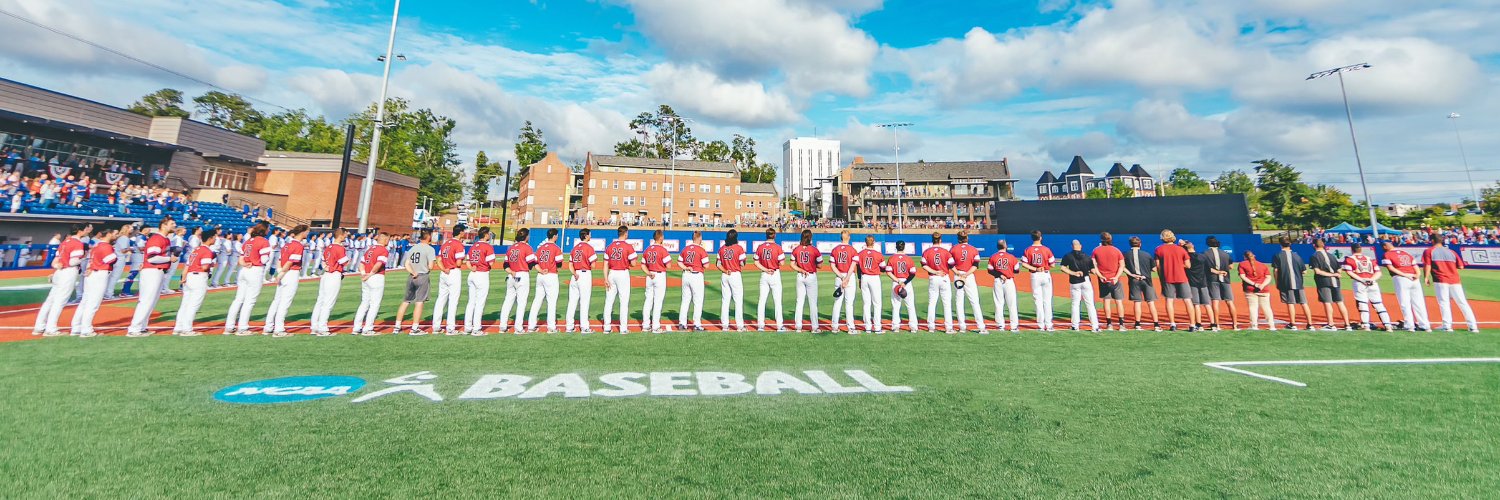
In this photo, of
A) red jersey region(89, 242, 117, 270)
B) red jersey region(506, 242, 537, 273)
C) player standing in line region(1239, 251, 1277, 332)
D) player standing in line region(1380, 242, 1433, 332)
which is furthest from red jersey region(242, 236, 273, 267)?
player standing in line region(1380, 242, 1433, 332)

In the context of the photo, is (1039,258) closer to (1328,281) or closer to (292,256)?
(1328,281)

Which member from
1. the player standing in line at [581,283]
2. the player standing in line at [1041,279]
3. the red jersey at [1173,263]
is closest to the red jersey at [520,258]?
the player standing in line at [581,283]

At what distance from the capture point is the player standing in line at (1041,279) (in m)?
9.87

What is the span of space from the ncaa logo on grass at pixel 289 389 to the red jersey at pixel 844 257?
23.3ft

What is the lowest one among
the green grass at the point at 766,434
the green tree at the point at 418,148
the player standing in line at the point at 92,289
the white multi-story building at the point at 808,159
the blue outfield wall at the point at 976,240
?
the green grass at the point at 766,434

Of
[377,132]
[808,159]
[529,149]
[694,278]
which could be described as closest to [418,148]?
[529,149]

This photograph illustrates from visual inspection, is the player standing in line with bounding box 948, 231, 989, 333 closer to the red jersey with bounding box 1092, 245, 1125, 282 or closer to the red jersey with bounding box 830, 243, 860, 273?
the red jersey with bounding box 830, 243, 860, 273

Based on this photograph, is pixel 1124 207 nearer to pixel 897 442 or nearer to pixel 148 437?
pixel 897 442

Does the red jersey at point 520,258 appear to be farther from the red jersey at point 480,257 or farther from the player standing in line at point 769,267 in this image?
the player standing in line at point 769,267

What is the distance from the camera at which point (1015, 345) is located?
27.1ft

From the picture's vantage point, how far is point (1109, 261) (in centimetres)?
1012

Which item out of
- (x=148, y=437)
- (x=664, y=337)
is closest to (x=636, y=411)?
(x=148, y=437)

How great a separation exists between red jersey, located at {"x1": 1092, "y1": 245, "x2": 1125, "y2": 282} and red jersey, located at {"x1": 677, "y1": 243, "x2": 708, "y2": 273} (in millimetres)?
7251

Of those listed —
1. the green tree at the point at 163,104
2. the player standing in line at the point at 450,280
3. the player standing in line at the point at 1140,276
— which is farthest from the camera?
the green tree at the point at 163,104
